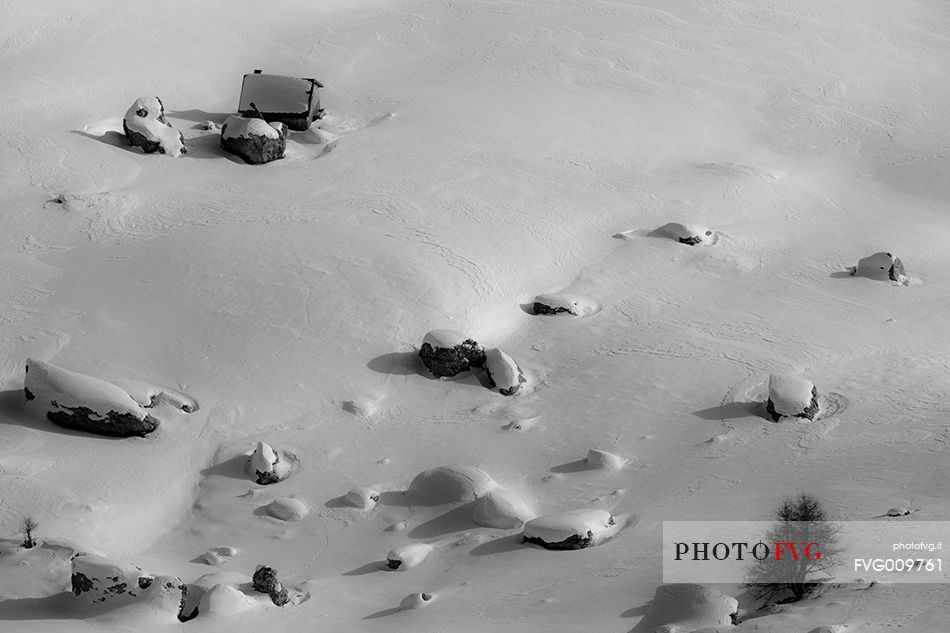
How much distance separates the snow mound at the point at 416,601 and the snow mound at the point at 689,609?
2479 millimetres

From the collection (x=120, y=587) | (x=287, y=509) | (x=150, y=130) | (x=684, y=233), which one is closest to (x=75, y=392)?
(x=287, y=509)

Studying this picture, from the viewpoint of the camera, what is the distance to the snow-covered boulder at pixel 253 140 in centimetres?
2386

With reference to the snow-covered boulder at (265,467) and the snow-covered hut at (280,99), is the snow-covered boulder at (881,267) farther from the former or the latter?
the snow-covered hut at (280,99)

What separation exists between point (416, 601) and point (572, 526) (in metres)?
2.25

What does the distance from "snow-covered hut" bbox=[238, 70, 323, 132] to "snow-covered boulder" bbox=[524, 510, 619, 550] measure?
1434 cm

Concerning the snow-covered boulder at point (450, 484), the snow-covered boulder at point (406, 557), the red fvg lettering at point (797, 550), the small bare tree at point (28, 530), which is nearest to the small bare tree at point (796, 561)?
the red fvg lettering at point (797, 550)

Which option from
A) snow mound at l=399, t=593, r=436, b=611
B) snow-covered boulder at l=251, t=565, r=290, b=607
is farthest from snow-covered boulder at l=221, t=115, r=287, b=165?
snow mound at l=399, t=593, r=436, b=611

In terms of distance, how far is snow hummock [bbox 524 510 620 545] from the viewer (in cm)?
1359

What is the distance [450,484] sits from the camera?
15.0m

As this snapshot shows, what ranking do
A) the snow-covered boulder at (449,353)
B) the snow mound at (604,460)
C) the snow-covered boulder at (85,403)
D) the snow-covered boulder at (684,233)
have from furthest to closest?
1. the snow-covered boulder at (684,233)
2. the snow-covered boulder at (449,353)
3. the snow-covered boulder at (85,403)
4. the snow mound at (604,460)

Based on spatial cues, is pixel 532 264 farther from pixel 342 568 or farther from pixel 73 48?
pixel 73 48

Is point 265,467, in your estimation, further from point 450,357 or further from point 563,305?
point 563,305

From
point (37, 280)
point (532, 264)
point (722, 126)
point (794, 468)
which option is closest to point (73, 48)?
point (37, 280)

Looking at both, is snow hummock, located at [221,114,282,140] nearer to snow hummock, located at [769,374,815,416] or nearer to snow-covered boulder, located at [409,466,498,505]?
snow-covered boulder, located at [409,466,498,505]
